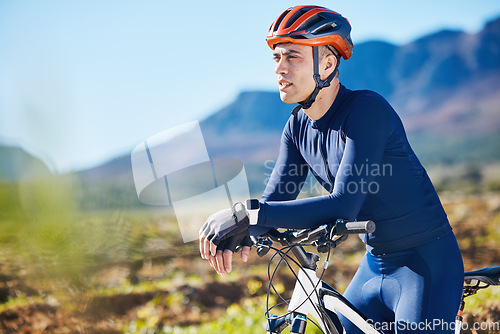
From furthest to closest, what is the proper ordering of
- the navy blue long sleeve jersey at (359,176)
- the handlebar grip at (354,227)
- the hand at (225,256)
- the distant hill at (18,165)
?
1. the distant hill at (18,165)
2. the hand at (225,256)
3. the navy blue long sleeve jersey at (359,176)
4. the handlebar grip at (354,227)

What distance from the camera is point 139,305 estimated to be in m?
5.56

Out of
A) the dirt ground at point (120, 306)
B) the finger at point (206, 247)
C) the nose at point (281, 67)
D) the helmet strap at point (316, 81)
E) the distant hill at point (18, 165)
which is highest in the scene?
the nose at point (281, 67)

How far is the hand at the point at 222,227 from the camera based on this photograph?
1.59 m

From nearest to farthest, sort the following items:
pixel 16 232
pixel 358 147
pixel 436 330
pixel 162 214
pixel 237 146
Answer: pixel 358 147 → pixel 436 330 → pixel 16 232 → pixel 162 214 → pixel 237 146

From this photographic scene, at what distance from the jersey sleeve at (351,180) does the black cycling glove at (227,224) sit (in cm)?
6

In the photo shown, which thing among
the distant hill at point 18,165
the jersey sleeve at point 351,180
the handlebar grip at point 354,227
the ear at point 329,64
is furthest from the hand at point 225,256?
the distant hill at point 18,165

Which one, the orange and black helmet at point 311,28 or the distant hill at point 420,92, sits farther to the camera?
the distant hill at point 420,92

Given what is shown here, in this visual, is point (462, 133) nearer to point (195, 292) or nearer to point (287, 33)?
point (195, 292)

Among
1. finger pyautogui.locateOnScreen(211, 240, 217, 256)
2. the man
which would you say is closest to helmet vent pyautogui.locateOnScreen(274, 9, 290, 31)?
the man

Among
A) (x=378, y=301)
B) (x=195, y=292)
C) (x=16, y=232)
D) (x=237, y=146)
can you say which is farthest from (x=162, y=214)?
(x=237, y=146)

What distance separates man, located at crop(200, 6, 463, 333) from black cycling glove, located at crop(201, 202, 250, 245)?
0.26ft

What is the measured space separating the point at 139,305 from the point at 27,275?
4.85 ft

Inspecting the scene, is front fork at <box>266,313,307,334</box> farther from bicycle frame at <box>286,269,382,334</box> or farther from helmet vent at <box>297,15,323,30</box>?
helmet vent at <box>297,15,323,30</box>

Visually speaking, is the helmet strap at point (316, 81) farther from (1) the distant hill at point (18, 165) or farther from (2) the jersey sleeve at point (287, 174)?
(1) the distant hill at point (18, 165)
